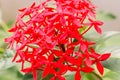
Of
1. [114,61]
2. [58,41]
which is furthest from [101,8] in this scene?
[58,41]

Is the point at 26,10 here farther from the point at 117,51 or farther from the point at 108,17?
the point at 108,17

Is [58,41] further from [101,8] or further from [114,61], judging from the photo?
[101,8]

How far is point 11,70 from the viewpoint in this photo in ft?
2.95

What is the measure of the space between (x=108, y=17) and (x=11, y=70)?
0.64 m

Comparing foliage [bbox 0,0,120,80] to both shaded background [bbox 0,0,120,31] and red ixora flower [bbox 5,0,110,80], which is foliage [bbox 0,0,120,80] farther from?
shaded background [bbox 0,0,120,31]

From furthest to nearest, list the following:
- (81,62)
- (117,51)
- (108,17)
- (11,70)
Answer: (108,17) < (11,70) < (117,51) < (81,62)

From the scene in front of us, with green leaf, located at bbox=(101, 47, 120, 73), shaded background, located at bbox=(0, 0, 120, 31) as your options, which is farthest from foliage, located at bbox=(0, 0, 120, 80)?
shaded background, located at bbox=(0, 0, 120, 31)

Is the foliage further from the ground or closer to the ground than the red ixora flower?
closer to the ground

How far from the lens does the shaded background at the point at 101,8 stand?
1.66m

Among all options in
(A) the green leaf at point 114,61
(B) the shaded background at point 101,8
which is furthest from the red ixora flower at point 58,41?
(B) the shaded background at point 101,8

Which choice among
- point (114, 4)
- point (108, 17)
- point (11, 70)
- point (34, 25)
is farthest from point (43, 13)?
point (114, 4)

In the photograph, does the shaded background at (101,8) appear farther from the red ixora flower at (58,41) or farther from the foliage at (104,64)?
the red ixora flower at (58,41)

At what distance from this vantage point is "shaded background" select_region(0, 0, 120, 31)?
5.45ft

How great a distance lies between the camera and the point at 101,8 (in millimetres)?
1691
